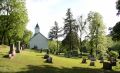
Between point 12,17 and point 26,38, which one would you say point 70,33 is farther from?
point 26,38

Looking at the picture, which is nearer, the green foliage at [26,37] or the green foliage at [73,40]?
the green foliage at [73,40]

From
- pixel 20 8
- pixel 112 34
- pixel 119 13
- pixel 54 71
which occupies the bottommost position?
pixel 54 71

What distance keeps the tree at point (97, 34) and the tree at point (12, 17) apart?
22107 millimetres

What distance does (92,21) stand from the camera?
3524 inches

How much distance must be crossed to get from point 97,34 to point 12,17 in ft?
87.7

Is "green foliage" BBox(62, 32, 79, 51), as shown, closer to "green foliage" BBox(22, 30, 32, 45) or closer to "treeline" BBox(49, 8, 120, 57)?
"treeline" BBox(49, 8, 120, 57)

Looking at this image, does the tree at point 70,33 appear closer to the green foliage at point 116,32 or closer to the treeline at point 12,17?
the treeline at point 12,17

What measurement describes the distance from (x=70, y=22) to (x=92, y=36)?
40.3ft

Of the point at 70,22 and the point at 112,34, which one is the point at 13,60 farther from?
the point at 70,22

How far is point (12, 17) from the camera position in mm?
73812

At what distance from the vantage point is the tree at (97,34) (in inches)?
3440

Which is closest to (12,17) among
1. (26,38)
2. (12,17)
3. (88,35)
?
(12,17)

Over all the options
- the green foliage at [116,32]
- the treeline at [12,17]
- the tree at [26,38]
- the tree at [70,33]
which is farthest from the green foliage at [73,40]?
the green foliage at [116,32]

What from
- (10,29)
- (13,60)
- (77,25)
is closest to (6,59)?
(13,60)
